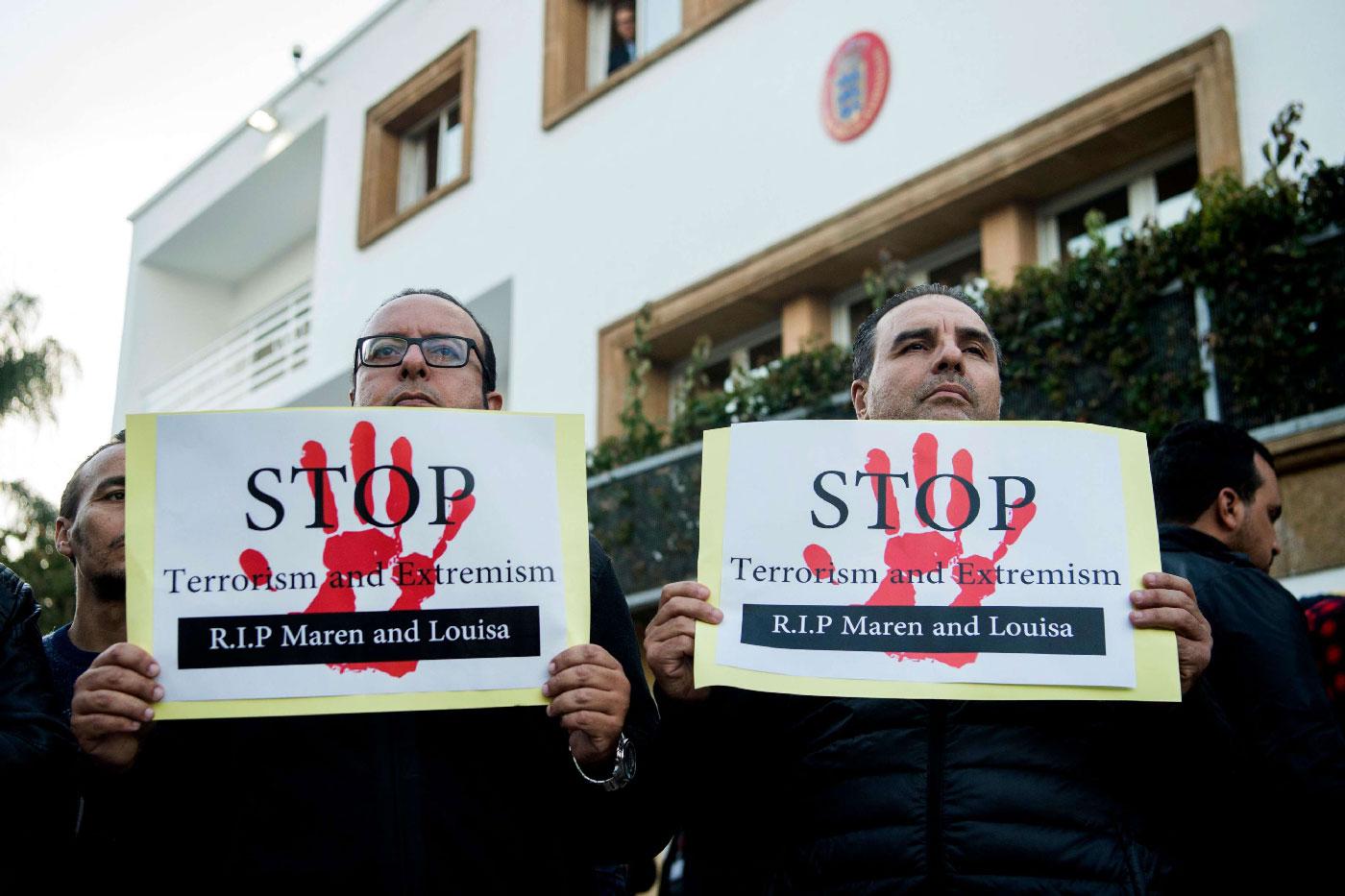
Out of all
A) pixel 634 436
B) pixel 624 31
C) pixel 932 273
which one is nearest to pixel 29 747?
pixel 634 436

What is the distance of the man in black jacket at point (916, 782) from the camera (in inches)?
95.6

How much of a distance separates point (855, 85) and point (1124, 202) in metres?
2.13

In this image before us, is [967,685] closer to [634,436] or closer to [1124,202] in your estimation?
[1124,202]

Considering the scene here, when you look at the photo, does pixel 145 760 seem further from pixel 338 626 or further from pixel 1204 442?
pixel 1204 442

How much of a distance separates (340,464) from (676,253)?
8.78 m

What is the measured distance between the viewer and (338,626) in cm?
248

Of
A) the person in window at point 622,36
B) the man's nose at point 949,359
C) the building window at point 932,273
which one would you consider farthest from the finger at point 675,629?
the person in window at point 622,36

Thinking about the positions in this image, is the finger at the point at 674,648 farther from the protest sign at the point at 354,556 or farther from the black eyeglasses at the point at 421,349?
the black eyeglasses at the point at 421,349

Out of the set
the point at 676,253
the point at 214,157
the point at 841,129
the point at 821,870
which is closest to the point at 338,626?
the point at 821,870

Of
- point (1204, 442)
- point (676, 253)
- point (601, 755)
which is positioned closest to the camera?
point (601, 755)

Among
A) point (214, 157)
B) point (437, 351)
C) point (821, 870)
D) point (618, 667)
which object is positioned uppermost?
point (214, 157)

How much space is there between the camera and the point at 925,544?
8.55 feet

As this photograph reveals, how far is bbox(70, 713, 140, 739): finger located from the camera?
2.28 m

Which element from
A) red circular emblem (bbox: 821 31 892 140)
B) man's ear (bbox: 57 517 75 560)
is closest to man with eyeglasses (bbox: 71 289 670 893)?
man's ear (bbox: 57 517 75 560)
